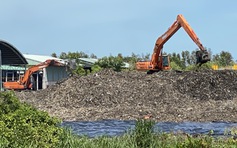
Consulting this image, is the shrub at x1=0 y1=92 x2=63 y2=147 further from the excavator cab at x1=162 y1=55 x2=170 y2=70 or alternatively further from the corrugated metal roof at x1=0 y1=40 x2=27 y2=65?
the corrugated metal roof at x1=0 y1=40 x2=27 y2=65

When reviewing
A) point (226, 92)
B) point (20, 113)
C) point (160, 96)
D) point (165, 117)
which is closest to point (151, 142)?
point (20, 113)

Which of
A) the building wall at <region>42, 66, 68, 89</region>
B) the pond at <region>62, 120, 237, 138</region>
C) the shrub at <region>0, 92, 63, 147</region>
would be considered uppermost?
the building wall at <region>42, 66, 68, 89</region>

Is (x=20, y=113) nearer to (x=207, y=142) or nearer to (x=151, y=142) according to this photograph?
(x=151, y=142)

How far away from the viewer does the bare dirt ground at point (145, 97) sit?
19.8 m

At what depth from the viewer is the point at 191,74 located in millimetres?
28562

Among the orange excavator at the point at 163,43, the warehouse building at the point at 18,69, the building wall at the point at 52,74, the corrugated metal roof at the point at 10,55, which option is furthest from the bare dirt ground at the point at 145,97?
the building wall at the point at 52,74

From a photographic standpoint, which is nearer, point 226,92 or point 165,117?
point 165,117

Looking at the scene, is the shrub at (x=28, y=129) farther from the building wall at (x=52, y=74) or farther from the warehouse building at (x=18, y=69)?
the building wall at (x=52, y=74)

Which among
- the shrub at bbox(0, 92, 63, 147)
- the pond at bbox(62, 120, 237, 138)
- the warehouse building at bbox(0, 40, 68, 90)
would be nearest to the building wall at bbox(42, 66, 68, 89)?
the warehouse building at bbox(0, 40, 68, 90)

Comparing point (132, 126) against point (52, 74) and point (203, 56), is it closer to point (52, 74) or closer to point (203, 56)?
point (203, 56)

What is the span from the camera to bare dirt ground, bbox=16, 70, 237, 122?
19750 mm

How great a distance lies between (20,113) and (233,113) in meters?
12.4

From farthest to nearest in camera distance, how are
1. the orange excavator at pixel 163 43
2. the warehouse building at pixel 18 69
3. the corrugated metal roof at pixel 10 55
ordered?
the warehouse building at pixel 18 69 < the corrugated metal roof at pixel 10 55 < the orange excavator at pixel 163 43

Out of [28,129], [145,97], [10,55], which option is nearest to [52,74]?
[10,55]
